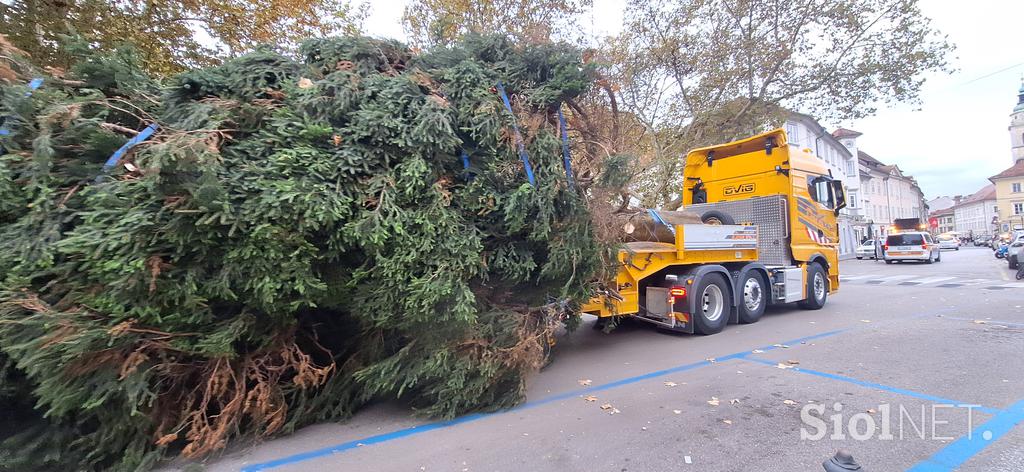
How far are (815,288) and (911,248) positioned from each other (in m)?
21.4

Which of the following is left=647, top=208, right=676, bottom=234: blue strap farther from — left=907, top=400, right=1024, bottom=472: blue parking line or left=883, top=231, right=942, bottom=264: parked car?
left=883, top=231, right=942, bottom=264: parked car

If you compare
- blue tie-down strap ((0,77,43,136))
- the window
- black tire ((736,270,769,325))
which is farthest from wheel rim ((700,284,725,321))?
the window

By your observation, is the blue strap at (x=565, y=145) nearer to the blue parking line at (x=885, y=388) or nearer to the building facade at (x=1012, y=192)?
the blue parking line at (x=885, y=388)

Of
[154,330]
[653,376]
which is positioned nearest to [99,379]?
[154,330]

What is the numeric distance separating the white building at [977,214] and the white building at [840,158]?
186 ft

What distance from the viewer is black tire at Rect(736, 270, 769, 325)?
7.97 metres

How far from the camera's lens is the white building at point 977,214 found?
299 ft

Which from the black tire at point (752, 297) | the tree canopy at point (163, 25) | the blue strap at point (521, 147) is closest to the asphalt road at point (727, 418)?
the black tire at point (752, 297)

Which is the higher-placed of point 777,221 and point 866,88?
point 866,88

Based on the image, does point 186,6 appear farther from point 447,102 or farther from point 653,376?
point 653,376

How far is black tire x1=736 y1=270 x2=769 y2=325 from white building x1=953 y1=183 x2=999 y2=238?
109 meters

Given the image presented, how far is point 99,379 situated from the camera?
2.90 m

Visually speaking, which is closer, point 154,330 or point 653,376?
point 154,330

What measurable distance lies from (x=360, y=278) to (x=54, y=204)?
1.86m
